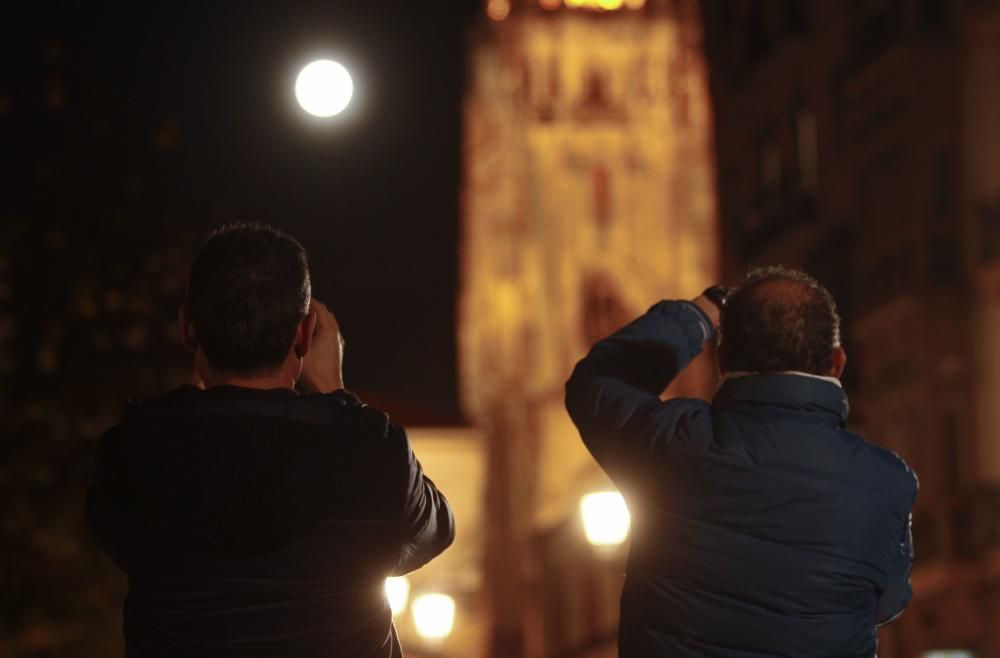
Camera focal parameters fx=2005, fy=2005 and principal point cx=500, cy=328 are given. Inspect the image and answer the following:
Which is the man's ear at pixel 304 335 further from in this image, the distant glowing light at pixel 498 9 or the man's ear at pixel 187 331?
the distant glowing light at pixel 498 9

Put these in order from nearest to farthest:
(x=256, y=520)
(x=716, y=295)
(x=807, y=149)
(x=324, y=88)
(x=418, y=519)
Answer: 1. (x=256, y=520)
2. (x=418, y=519)
3. (x=716, y=295)
4. (x=324, y=88)
5. (x=807, y=149)

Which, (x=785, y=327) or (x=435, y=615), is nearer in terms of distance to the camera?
(x=785, y=327)

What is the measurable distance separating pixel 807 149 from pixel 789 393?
1196 inches

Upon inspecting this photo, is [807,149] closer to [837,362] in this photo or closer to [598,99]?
[837,362]

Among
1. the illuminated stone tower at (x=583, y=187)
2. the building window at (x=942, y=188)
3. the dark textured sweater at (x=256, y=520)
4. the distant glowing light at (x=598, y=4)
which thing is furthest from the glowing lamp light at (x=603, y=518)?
the distant glowing light at (x=598, y=4)

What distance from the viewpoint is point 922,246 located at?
28.5 m

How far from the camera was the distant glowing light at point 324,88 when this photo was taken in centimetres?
1009

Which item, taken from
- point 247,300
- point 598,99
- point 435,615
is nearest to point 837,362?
point 247,300

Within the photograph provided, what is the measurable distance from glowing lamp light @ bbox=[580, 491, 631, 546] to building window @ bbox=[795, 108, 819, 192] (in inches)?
611

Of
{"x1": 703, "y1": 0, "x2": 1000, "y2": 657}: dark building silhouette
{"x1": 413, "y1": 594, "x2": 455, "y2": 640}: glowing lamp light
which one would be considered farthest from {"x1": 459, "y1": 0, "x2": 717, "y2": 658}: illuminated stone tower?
{"x1": 413, "y1": 594, "x2": 455, "y2": 640}: glowing lamp light

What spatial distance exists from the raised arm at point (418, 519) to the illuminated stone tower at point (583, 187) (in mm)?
76270

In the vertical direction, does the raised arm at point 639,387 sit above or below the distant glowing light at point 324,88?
below

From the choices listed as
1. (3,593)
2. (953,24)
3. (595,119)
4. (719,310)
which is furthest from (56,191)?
(595,119)

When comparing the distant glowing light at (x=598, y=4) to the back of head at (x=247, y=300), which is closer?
the back of head at (x=247, y=300)
